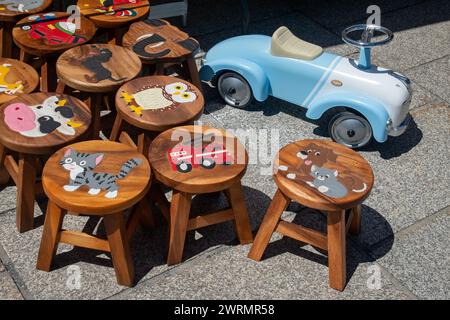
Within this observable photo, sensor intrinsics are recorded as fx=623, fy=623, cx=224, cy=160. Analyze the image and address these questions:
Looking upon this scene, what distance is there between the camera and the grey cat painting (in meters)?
3.00

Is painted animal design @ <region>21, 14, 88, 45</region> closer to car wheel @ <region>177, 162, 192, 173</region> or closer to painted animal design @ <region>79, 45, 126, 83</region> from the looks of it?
painted animal design @ <region>79, 45, 126, 83</region>

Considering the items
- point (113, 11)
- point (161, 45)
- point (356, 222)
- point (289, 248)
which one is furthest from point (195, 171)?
point (113, 11)

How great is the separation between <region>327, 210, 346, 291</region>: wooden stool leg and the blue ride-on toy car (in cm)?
109

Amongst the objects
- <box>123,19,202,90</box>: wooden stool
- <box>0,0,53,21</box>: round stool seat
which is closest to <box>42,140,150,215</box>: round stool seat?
<box>123,19,202,90</box>: wooden stool

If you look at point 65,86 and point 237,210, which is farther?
point 65,86

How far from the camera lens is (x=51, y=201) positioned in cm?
295

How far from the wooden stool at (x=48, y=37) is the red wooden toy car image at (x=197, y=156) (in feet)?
4.01

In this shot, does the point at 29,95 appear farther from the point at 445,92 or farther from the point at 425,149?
the point at 445,92

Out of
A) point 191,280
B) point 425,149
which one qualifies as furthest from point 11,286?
point 425,149

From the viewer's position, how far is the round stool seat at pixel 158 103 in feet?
10.9

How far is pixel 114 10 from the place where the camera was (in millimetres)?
4254

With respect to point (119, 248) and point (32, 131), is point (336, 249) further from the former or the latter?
point (32, 131)

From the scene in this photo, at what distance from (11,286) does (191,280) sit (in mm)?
907

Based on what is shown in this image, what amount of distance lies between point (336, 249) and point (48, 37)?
7.35 ft
